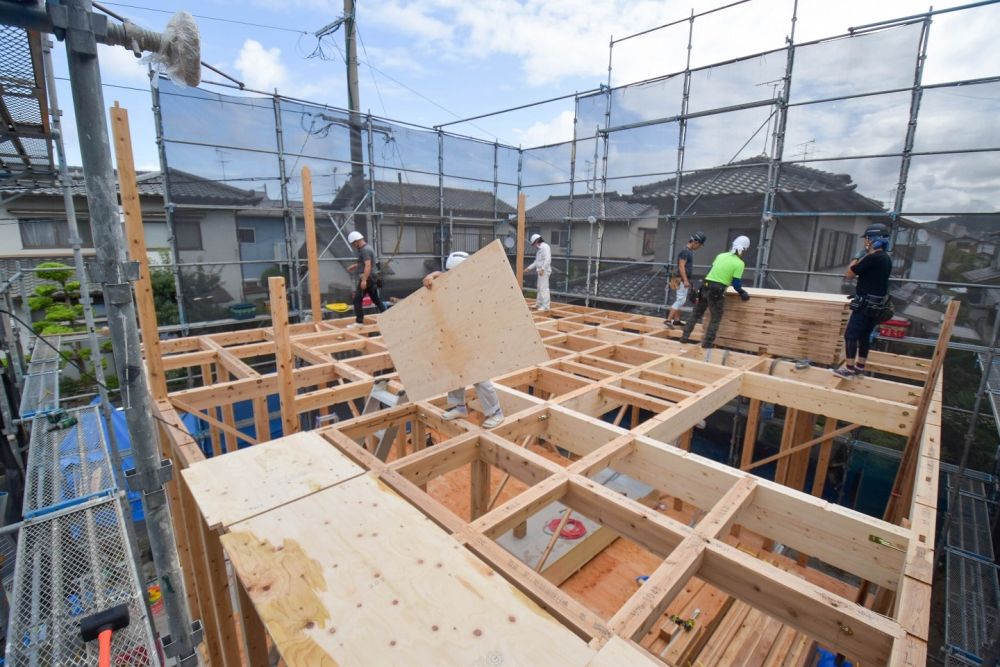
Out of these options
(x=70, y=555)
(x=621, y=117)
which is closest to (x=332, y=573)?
(x=70, y=555)

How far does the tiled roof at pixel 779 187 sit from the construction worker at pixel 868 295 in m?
2.89

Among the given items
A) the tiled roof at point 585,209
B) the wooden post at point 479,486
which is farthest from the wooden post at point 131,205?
the tiled roof at point 585,209

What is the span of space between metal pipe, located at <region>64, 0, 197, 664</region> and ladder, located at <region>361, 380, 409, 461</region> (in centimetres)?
143

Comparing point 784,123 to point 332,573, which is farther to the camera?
point 784,123

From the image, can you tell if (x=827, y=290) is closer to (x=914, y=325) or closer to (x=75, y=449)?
(x=914, y=325)

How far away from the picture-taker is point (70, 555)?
3.46 m

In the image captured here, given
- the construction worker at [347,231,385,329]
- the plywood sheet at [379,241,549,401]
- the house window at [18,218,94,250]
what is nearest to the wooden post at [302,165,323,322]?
the construction worker at [347,231,385,329]

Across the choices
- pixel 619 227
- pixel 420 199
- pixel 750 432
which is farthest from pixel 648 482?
pixel 420 199

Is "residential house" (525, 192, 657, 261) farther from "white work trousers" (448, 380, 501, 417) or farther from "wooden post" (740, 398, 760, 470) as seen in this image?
"white work trousers" (448, 380, 501, 417)

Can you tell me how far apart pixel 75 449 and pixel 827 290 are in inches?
425

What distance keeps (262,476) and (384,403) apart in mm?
1580

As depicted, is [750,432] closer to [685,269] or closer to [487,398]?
[685,269]

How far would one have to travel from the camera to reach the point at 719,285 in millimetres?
5703

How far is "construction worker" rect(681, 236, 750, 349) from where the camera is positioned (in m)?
5.62
